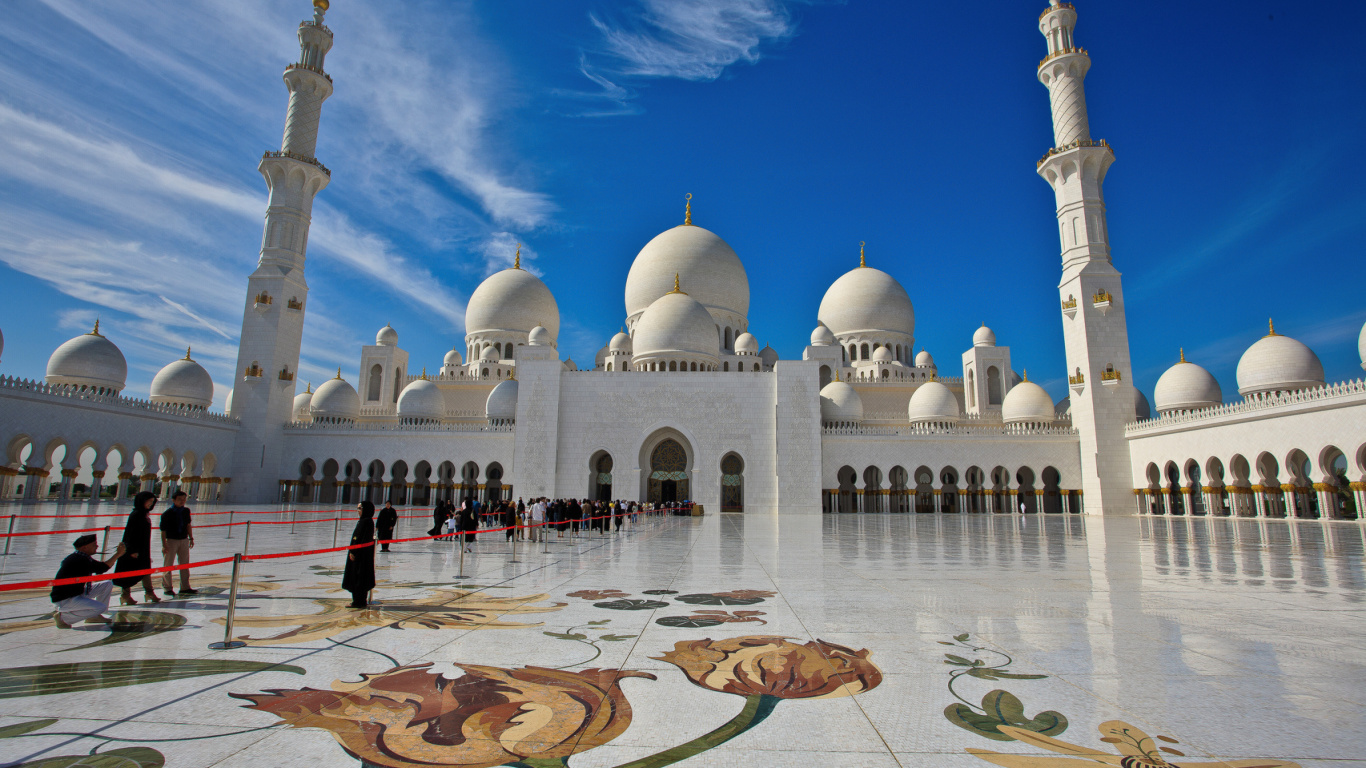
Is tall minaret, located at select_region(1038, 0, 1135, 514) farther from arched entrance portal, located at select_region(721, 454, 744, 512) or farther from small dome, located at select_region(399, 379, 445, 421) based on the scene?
small dome, located at select_region(399, 379, 445, 421)

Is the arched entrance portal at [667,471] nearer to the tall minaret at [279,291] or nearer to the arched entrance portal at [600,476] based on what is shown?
the arched entrance portal at [600,476]

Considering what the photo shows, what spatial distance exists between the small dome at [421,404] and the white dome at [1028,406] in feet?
81.8

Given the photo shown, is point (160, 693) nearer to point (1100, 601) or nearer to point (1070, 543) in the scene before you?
point (1100, 601)

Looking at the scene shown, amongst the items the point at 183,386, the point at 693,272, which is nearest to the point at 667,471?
the point at 693,272

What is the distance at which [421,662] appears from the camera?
3240mm

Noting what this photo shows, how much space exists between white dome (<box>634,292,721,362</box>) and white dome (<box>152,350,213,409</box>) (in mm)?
17959

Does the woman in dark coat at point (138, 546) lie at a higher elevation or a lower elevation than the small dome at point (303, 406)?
lower

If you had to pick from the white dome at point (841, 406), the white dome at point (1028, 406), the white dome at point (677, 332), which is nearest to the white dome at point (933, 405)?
the white dome at point (1028, 406)

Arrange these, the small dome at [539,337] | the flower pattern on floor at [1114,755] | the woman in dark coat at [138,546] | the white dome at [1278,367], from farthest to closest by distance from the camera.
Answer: the small dome at [539,337], the white dome at [1278,367], the woman in dark coat at [138,546], the flower pattern on floor at [1114,755]

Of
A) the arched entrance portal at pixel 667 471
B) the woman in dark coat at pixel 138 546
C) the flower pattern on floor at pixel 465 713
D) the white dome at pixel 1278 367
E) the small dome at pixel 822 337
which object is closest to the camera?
the flower pattern on floor at pixel 465 713

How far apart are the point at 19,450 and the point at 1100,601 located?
27.9 meters

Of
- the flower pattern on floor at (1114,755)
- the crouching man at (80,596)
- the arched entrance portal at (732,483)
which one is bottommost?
the flower pattern on floor at (1114,755)

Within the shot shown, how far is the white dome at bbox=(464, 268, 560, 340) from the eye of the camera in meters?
36.8

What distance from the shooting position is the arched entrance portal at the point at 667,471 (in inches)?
1086
